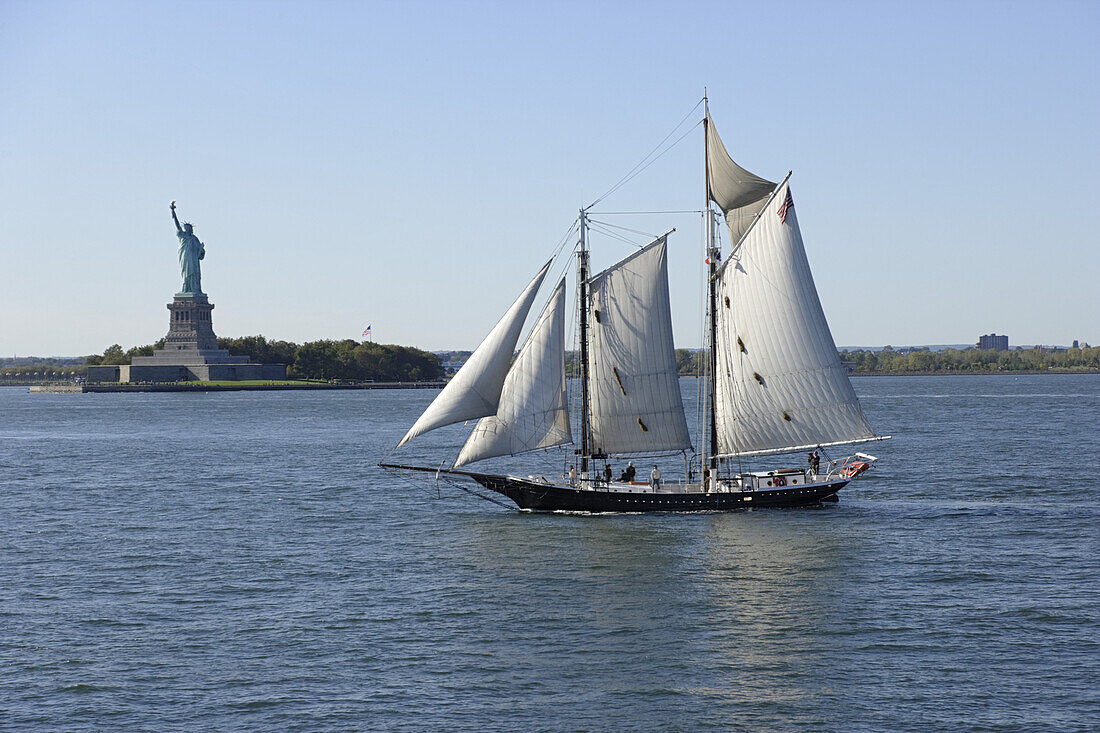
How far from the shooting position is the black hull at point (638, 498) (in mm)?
50750

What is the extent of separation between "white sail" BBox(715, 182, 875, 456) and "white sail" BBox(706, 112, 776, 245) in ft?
3.49

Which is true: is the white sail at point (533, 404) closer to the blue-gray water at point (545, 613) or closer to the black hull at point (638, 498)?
the black hull at point (638, 498)

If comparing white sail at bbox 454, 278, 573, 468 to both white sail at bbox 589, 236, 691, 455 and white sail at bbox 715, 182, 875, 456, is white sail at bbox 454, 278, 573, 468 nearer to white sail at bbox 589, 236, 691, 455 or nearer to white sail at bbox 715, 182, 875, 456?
white sail at bbox 589, 236, 691, 455

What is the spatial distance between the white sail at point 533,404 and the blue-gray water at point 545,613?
341cm

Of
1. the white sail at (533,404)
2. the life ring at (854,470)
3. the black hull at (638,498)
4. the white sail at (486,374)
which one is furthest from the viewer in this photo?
the life ring at (854,470)

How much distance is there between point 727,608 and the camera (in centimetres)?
3350

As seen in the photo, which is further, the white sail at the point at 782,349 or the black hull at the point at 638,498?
the white sail at the point at 782,349

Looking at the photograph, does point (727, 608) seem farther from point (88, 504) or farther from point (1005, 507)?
point (88, 504)

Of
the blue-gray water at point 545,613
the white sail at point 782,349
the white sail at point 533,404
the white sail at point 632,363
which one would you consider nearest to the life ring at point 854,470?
the blue-gray water at point 545,613

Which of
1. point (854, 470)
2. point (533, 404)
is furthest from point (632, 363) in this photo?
point (854, 470)

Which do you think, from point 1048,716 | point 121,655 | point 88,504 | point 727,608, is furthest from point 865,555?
point 88,504

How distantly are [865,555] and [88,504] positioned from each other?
38833 millimetres

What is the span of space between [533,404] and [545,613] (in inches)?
679

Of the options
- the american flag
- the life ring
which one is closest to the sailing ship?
the american flag
